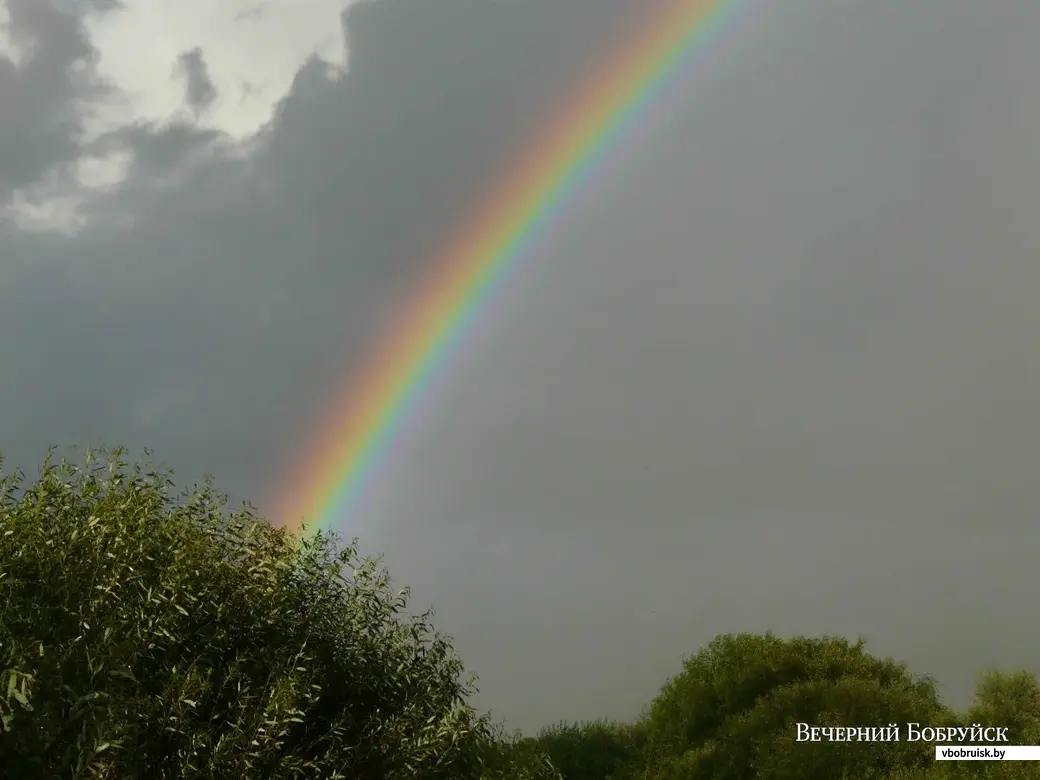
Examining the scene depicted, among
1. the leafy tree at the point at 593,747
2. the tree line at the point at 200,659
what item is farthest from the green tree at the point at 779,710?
the tree line at the point at 200,659

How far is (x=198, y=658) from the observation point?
15.2 metres

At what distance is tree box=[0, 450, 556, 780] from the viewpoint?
1212 centimetres

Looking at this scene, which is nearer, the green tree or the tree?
the tree

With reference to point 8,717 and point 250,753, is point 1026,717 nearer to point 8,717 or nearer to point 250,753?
point 250,753

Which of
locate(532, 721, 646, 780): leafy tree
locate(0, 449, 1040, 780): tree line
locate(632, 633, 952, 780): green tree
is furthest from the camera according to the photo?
locate(532, 721, 646, 780): leafy tree

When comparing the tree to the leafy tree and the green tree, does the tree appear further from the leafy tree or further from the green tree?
the leafy tree

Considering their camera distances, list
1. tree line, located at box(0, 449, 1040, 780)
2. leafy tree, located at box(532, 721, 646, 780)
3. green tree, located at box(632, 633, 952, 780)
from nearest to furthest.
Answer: tree line, located at box(0, 449, 1040, 780)
green tree, located at box(632, 633, 952, 780)
leafy tree, located at box(532, 721, 646, 780)

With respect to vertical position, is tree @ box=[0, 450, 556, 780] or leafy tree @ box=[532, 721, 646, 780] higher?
leafy tree @ box=[532, 721, 646, 780]

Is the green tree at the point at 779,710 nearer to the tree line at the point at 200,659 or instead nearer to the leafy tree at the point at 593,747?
the leafy tree at the point at 593,747

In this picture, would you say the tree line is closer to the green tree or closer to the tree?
the tree

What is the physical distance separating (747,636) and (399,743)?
127ft

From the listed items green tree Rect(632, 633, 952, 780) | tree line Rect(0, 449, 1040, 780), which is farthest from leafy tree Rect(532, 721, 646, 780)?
tree line Rect(0, 449, 1040, 780)

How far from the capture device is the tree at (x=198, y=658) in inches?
477

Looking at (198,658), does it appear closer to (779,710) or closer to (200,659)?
(200,659)
